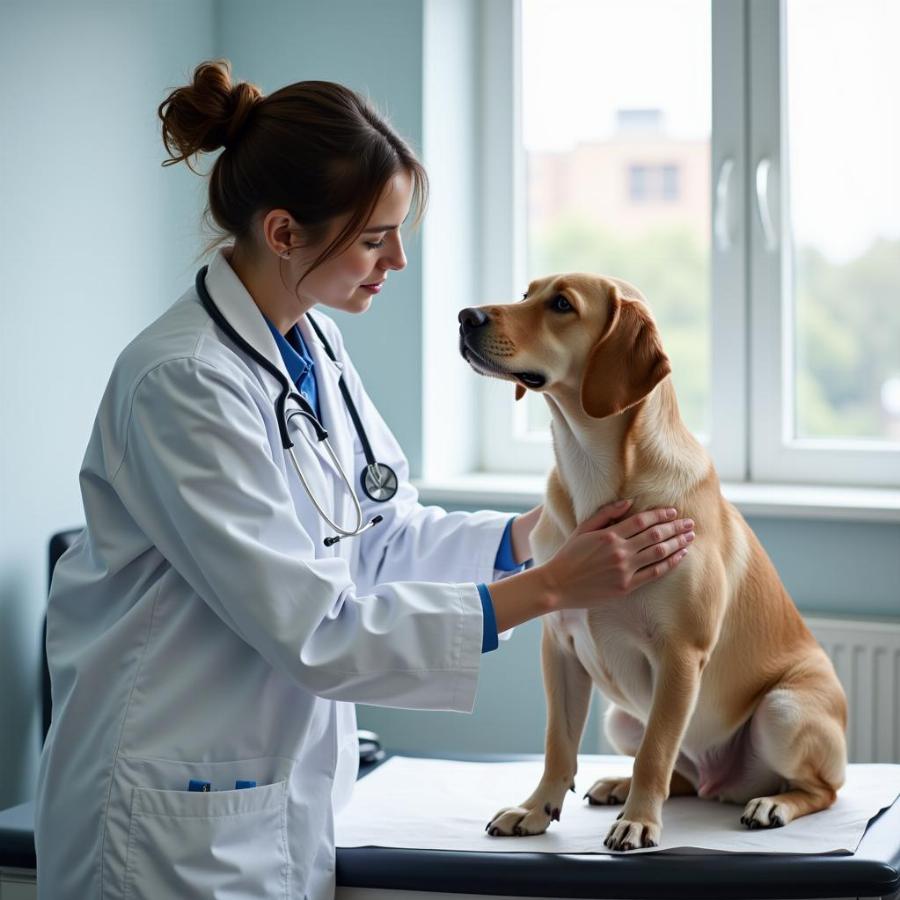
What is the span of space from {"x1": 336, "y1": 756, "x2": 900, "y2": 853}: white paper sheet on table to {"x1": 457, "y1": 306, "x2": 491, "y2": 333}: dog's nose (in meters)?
Answer: 0.66

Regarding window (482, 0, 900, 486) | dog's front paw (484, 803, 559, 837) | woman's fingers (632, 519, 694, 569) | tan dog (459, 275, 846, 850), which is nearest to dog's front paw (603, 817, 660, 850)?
tan dog (459, 275, 846, 850)

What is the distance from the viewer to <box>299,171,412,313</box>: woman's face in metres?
1.46

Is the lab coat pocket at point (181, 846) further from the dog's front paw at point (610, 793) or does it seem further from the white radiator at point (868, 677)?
the white radiator at point (868, 677)

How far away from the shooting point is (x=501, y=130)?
278cm

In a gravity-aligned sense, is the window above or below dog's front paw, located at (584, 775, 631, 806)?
above

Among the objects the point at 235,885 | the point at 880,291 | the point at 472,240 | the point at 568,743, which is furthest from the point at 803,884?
the point at 472,240

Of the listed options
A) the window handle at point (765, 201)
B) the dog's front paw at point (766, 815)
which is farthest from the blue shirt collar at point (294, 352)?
the window handle at point (765, 201)

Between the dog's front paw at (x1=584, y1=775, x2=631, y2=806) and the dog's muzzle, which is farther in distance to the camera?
the dog's front paw at (x1=584, y1=775, x2=631, y2=806)

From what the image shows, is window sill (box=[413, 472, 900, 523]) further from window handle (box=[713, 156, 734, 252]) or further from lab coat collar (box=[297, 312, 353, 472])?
lab coat collar (box=[297, 312, 353, 472])

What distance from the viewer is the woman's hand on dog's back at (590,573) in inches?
53.9

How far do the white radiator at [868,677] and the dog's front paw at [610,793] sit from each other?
74cm

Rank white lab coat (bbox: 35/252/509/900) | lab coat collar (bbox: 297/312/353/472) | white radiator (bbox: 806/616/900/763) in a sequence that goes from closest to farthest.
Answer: white lab coat (bbox: 35/252/509/900)
lab coat collar (bbox: 297/312/353/472)
white radiator (bbox: 806/616/900/763)

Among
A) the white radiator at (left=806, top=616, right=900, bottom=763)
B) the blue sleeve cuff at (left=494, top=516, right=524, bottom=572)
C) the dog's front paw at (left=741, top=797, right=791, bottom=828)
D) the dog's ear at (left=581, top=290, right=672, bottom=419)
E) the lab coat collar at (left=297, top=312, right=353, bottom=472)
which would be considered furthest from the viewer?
the white radiator at (left=806, top=616, right=900, bottom=763)

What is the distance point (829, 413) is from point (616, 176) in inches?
29.2
